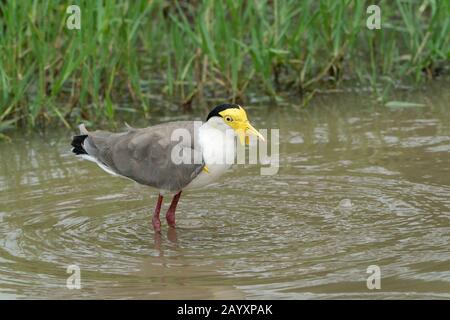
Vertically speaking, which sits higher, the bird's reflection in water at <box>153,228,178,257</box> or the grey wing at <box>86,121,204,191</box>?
the grey wing at <box>86,121,204,191</box>

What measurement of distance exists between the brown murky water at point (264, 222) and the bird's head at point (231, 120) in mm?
603

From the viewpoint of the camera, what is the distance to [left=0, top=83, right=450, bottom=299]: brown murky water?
5.67 m

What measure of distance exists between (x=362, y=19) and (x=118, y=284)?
4.61m

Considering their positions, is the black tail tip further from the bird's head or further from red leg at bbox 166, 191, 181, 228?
the bird's head

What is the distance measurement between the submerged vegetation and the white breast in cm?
232

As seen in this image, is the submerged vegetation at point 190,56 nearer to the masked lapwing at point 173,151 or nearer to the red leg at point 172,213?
the masked lapwing at point 173,151

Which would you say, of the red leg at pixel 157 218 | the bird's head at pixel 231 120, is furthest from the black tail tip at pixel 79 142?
the bird's head at pixel 231 120

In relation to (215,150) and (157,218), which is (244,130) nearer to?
(215,150)

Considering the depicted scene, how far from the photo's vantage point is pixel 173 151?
6.77 metres

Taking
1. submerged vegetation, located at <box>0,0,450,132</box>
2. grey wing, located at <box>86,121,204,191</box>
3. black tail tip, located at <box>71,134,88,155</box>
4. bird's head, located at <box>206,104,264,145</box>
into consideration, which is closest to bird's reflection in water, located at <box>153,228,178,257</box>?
grey wing, located at <box>86,121,204,191</box>

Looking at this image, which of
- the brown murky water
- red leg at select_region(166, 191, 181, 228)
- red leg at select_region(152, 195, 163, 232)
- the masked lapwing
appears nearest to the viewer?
the brown murky water

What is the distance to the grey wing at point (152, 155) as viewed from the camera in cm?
670

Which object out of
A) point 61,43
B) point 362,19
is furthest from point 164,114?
point 362,19

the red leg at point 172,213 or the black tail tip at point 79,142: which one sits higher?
the black tail tip at point 79,142
